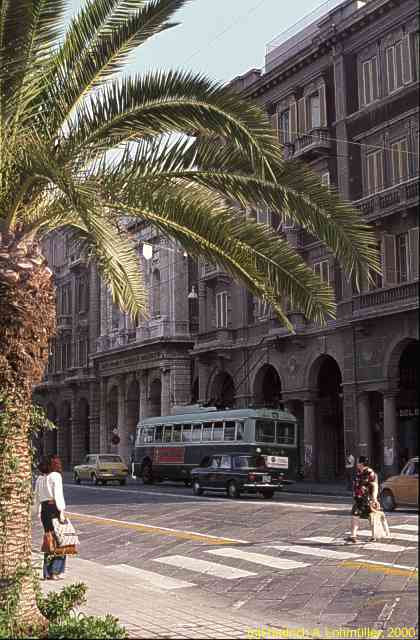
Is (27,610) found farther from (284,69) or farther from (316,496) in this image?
(284,69)

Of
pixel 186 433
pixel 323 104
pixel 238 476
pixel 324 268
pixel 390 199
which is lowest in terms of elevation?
pixel 238 476

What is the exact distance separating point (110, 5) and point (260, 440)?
22996 millimetres

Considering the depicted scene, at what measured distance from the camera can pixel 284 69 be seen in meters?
40.1

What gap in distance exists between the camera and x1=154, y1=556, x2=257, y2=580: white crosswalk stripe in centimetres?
1314

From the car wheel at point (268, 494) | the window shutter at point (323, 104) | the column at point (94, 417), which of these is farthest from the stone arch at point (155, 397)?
the car wheel at point (268, 494)

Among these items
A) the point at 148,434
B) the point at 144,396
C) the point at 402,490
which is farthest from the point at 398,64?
the point at 144,396

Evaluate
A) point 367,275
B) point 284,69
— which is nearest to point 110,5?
point 367,275

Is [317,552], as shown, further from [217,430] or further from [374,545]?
[217,430]

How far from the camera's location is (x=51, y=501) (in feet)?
39.5

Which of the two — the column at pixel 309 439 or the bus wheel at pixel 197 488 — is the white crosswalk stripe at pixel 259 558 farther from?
the column at pixel 309 439

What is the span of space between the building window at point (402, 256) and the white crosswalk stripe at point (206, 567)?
19.3m

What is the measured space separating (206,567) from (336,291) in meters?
23.2

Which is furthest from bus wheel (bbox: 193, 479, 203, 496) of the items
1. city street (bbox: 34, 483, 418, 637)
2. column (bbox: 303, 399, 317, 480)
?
column (bbox: 303, 399, 317, 480)

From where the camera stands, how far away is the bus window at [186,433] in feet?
117
